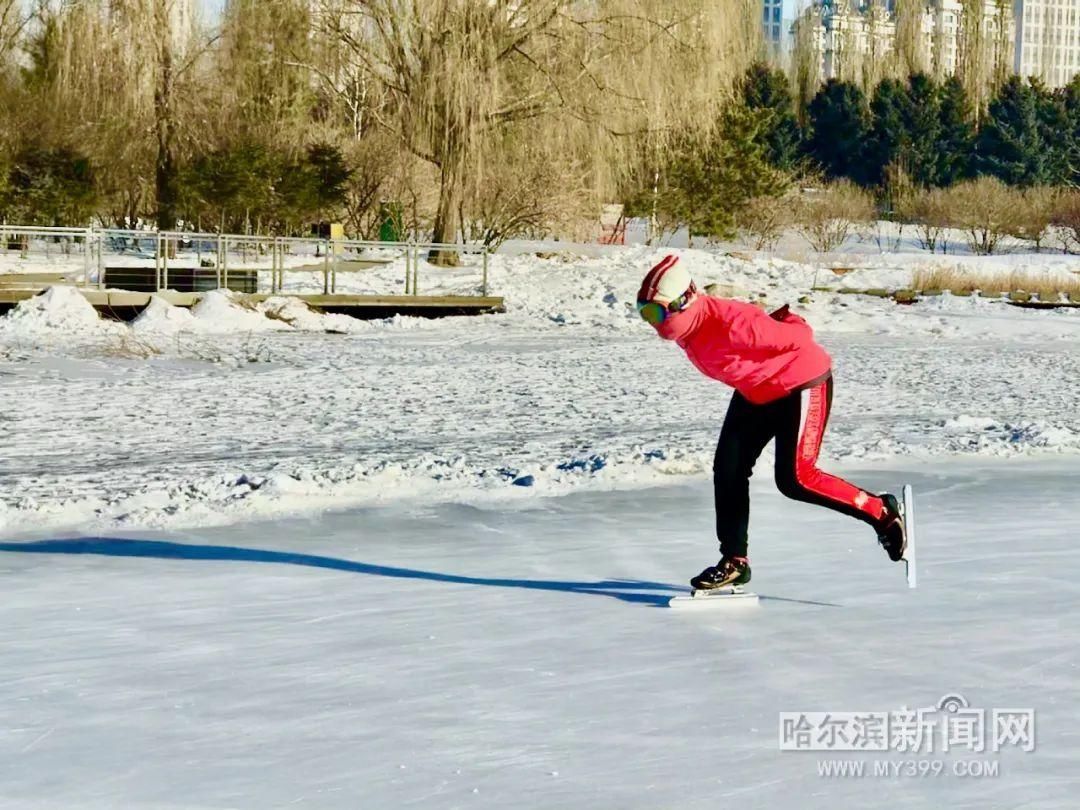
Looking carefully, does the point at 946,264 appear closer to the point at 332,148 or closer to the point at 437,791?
the point at 332,148

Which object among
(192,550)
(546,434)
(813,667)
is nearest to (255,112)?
(546,434)

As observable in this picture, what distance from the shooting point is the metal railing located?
A: 2161cm

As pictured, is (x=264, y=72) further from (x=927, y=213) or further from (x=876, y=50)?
(x=876, y=50)

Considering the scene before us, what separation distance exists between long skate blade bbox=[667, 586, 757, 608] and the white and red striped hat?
3.55 feet

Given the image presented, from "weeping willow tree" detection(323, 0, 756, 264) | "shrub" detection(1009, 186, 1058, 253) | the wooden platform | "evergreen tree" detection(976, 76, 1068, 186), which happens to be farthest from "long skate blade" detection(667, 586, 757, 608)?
"evergreen tree" detection(976, 76, 1068, 186)

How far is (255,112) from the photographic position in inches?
1275

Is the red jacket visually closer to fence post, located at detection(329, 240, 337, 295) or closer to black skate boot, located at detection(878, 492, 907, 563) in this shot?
black skate boot, located at detection(878, 492, 907, 563)

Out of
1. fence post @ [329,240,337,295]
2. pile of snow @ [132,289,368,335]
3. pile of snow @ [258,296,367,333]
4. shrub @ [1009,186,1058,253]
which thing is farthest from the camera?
shrub @ [1009,186,1058,253]

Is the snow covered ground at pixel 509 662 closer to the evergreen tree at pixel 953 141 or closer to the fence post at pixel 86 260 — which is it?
the fence post at pixel 86 260

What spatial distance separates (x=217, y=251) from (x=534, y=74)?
7.54m

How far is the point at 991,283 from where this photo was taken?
101ft

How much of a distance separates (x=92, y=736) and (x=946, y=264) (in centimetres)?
3262

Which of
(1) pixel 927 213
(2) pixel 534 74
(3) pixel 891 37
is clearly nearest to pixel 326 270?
(2) pixel 534 74

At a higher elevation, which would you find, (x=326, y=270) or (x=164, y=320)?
Result: (x=326, y=270)
